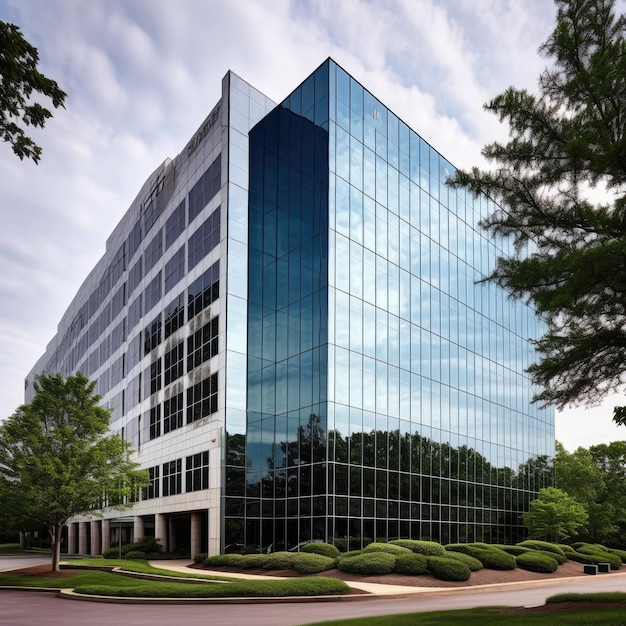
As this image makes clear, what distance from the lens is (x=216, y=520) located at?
39344 millimetres

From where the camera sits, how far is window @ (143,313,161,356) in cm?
5396

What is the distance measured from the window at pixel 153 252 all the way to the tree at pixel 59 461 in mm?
20257

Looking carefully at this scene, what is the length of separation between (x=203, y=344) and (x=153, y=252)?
16.4 m

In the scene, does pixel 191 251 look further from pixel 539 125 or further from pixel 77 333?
pixel 77 333

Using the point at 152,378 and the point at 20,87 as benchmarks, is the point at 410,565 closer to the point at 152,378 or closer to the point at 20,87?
the point at 20,87

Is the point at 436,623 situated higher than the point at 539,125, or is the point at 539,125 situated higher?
the point at 539,125

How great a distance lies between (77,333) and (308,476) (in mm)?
59742

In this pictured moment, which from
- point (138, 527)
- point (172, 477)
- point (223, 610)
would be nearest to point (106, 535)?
point (138, 527)

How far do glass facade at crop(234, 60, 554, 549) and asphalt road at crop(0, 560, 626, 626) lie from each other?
46.5ft

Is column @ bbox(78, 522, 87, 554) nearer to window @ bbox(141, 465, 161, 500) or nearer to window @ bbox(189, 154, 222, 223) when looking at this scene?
window @ bbox(141, 465, 161, 500)

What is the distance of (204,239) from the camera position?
46031 mm

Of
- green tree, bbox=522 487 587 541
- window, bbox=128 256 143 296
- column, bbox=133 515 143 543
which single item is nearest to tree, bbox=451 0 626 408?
green tree, bbox=522 487 587 541

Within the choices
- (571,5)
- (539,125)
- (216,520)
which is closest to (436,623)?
(539,125)

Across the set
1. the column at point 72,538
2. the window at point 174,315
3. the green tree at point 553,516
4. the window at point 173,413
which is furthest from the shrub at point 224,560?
the column at point 72,538
